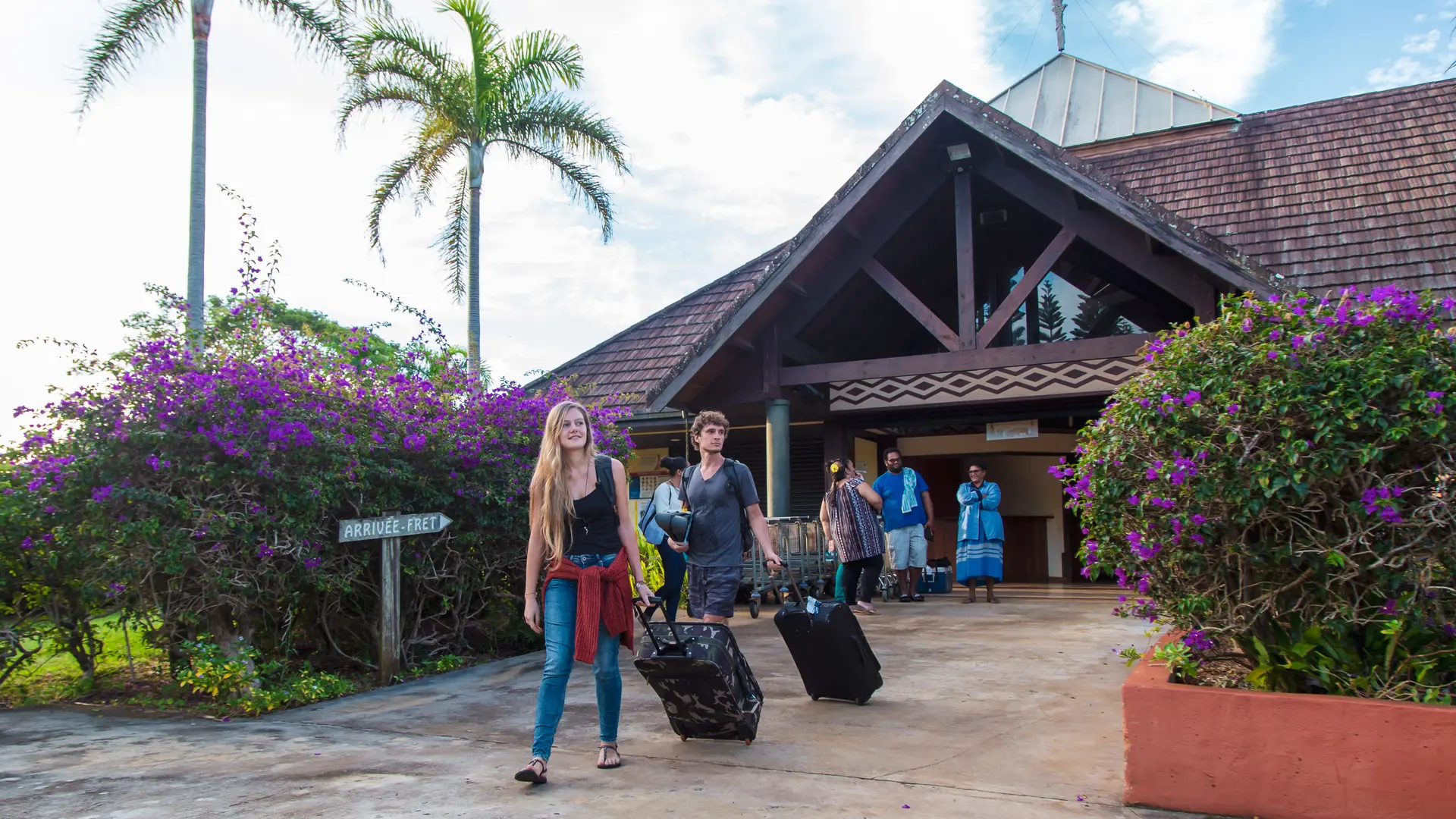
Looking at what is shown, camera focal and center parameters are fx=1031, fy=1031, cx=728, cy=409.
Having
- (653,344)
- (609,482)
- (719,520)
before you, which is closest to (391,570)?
(719,520)

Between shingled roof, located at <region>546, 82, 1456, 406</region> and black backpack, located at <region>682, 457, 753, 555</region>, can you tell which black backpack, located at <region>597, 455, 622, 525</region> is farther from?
shingled roof, located at <region>546, 82, 1456, 406</region>

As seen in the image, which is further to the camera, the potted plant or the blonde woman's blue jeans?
the blonde woman's blue jeans

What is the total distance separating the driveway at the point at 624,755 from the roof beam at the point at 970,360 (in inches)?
158

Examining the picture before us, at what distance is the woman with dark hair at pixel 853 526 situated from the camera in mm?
9328

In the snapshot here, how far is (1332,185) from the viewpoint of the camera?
11875mm

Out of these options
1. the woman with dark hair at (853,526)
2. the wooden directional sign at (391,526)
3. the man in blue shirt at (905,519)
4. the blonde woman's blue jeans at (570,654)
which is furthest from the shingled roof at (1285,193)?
the blonde woman's blue jeans at (570,654)

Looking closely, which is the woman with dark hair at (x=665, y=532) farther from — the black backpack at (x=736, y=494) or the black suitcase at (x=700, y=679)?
the black suitcase at (x=700, y=679)

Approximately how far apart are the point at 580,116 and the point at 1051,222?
334 inches

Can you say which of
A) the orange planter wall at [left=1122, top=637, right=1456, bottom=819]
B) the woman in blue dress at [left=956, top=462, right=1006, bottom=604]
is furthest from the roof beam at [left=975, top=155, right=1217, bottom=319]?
the orange planter wall at [left=1122, top=637, right=1456, bottom=819]

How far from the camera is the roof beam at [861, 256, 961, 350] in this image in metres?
10.9

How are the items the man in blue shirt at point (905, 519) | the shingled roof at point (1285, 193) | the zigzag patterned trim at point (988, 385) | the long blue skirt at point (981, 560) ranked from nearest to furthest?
the shingled roof at point (1285, 193)
the zigzag patterned trim at point (988, 385)
the long blue skirt at point (981, 560)
the man in blue shirt at point (905, 519)

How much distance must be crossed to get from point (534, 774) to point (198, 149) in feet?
38.0

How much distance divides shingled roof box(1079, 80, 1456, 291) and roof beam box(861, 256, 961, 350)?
10.2 feet

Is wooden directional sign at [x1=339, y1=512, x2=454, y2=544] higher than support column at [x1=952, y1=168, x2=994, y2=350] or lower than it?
lower
